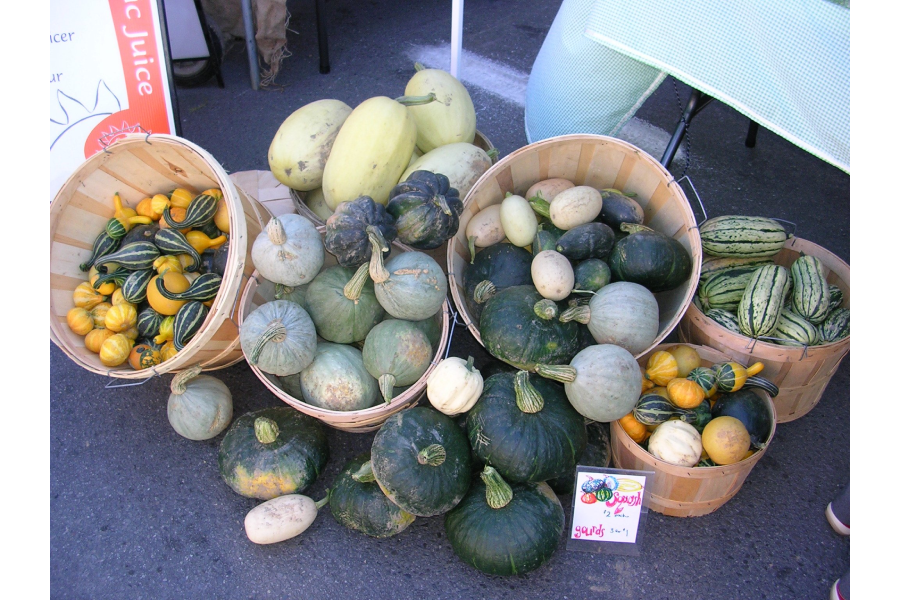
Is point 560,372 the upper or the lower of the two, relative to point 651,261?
lower

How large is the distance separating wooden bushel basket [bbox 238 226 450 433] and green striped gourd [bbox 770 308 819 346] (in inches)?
54.8

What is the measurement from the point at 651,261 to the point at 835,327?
2.73 feet

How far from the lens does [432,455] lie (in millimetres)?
2016

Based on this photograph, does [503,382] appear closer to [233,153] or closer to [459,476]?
[459,476]

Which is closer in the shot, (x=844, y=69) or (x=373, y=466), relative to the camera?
(x=844, y=69)

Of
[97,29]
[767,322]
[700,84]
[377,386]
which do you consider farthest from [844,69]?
[97,29]

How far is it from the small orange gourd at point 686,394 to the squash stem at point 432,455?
94 centimetres

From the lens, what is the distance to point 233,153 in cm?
411

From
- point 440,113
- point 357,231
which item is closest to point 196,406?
point 357,231

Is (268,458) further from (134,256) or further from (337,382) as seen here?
(134,256)

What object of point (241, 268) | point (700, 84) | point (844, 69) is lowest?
point (241, 268)
